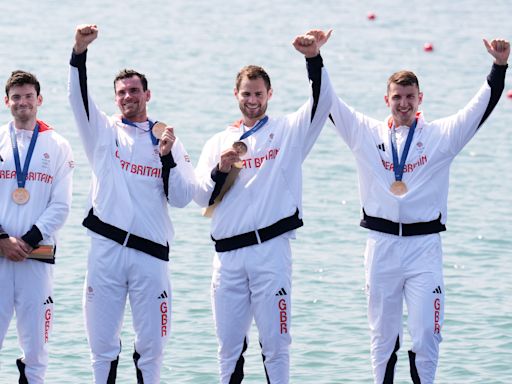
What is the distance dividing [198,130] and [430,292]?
12370 millimetres

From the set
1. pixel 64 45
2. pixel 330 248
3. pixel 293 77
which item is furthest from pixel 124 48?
pixel 330 248

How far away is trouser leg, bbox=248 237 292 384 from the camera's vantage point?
9.58 meters

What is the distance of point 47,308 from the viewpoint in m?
9.70

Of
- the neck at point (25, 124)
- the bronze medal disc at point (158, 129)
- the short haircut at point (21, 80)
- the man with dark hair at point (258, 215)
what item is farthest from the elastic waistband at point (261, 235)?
the short haircut at point (21, 80)

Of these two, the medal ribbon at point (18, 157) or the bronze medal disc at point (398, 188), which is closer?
the medal ribbon at point (18, 157)

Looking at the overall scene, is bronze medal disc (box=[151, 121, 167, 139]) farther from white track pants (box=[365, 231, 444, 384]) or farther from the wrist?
white track pants (box=[365, 231, 444, 384])

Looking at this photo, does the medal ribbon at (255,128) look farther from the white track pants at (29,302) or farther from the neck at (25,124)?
the white track pants at (29,302)

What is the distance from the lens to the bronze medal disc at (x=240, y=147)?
31.5 ft

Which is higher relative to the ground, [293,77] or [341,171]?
[293,77]

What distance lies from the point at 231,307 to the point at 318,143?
39.6 feet

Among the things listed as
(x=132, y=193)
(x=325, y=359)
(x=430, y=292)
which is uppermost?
(x=132, y=193)

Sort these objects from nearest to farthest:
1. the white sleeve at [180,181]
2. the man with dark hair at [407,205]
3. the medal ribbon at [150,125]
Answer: the white sleeve at [180,181]
the medal ribbon at [150,125]
the man with dark hair at [407,205]

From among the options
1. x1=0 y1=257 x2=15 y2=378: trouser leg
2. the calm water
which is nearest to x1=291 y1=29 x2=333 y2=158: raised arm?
x1=0 y1=257 x2=15 y2=378: trouser leg

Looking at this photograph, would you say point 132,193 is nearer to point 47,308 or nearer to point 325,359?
point 47,308
